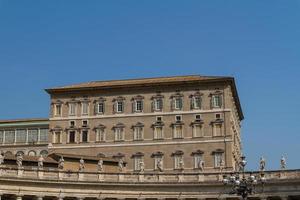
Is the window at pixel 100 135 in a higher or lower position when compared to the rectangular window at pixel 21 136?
lower

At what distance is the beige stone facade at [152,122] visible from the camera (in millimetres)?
92562

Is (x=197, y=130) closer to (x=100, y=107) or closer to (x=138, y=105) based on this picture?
(x=138, y=105)

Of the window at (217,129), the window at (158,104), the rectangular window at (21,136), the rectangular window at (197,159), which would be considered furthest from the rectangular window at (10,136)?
the window at (217,129)

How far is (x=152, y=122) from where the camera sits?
95.3m

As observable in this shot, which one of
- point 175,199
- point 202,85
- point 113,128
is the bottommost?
point 175,199

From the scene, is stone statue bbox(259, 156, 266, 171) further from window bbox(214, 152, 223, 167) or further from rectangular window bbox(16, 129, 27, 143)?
rectangular window bbox(16, 129, 27, 143)

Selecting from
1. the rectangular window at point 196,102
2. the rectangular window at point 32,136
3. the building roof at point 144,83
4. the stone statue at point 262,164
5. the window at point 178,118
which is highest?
the building roof at point 144,83

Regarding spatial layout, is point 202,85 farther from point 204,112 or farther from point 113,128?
point 113,128

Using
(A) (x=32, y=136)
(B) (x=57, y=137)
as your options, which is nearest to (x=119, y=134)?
(B) (x=57, y=137)

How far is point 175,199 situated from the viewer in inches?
2675

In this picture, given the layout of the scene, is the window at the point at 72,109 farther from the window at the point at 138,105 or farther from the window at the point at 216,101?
the window at the point at 216,101

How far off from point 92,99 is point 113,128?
20.5 ft

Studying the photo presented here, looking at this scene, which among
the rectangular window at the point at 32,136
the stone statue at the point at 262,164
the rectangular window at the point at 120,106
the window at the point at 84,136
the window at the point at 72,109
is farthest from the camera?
the rectangular window at the point at 32,136

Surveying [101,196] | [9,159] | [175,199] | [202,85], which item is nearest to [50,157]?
[9,159]
